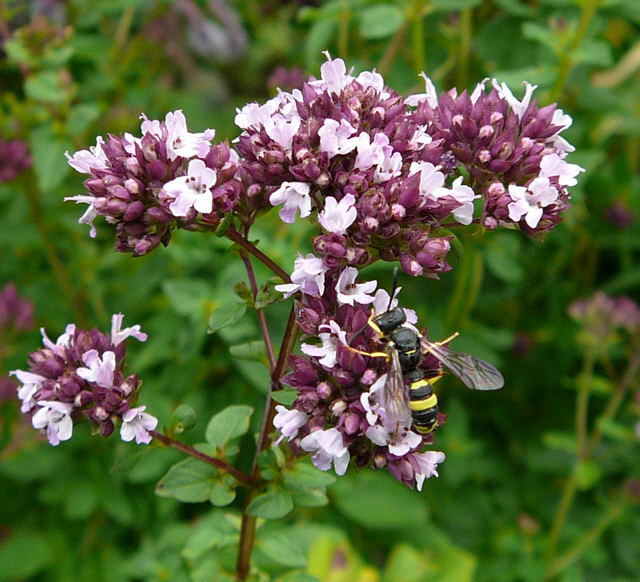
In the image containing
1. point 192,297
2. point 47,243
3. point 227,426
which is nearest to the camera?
point 227,426

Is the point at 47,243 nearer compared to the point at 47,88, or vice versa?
the point at 47,88

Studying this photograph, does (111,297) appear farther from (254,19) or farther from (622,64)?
(622,64)

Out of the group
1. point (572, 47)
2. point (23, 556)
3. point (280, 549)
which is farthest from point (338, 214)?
point (23, 556)

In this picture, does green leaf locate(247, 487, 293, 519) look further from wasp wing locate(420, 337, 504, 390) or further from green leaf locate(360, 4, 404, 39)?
green leaf locate(360, 4, 404, 39)

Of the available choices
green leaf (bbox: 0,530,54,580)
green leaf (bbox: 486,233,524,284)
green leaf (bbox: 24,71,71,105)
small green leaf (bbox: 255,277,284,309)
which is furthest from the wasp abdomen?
green leaf (bbox: 0,530,54,580)

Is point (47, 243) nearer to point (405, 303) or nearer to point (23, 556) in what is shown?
point (23, 556)

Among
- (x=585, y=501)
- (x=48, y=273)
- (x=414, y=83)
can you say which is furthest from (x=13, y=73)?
(x=585, y=501)

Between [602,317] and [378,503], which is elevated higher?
[602,317]
